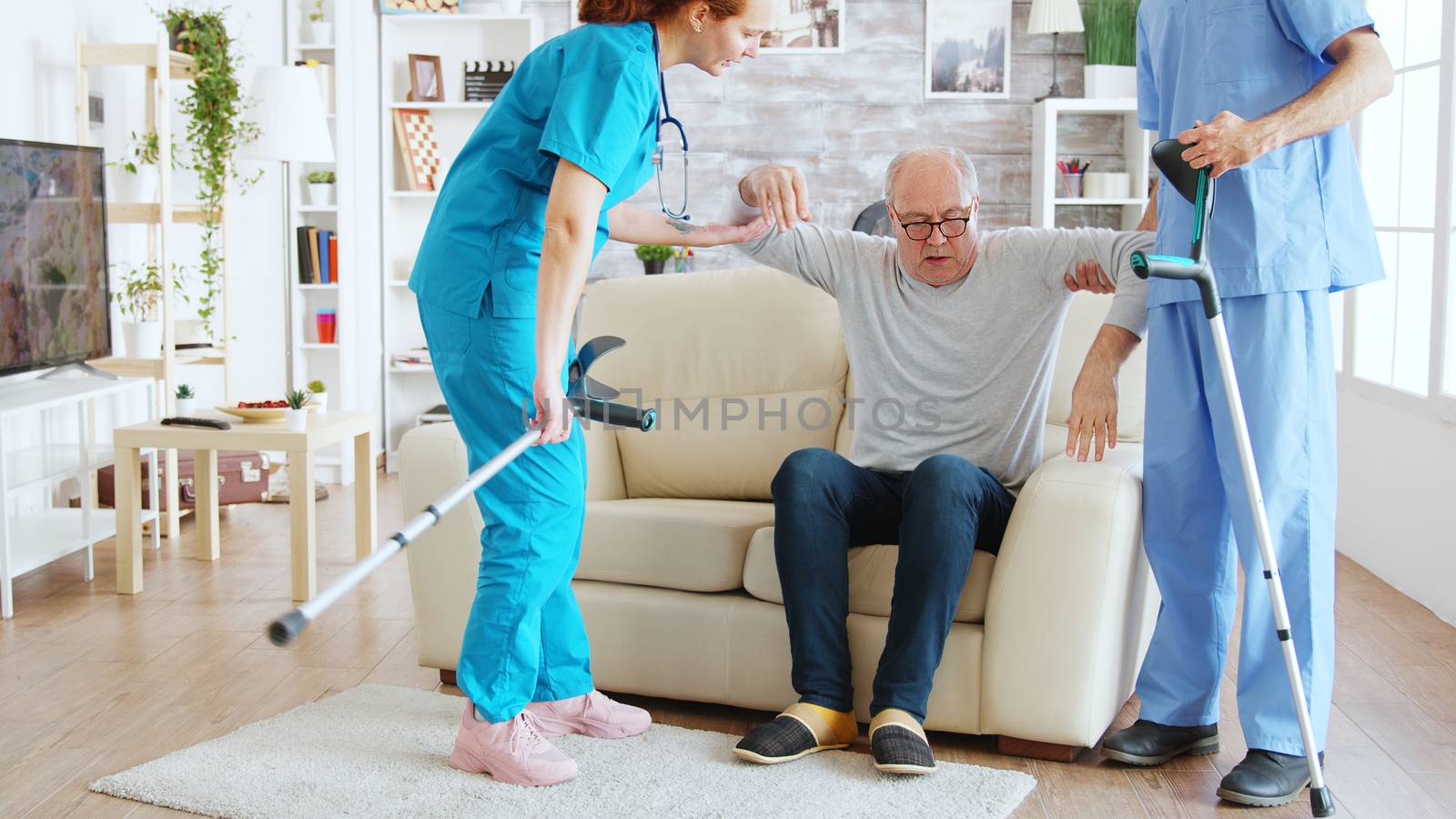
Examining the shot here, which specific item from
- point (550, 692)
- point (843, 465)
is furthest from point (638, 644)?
point (843, 465)

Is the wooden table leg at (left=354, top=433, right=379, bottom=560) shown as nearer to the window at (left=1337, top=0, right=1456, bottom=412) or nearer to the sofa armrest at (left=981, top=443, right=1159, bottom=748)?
the sofa armrest at (left=981, top=443, right=1159, bottom=748)

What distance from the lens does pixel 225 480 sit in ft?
13.8

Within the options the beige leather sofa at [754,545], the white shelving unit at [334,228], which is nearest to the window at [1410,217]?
the beige leather sofa at [754,545]

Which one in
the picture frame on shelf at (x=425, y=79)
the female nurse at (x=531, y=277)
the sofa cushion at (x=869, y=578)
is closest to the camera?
the female nurse at (x=531, y=277)

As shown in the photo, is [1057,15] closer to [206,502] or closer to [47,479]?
[206,502]

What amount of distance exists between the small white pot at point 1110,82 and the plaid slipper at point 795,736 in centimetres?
383

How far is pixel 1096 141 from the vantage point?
18.3ft

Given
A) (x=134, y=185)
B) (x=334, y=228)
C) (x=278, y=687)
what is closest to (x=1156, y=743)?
(x=278, y=687)

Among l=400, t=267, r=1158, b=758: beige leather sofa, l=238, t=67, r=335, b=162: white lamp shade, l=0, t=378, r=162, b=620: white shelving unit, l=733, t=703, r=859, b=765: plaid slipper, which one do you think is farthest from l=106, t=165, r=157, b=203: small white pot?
l=733, t=703, r=859, b=765: plaid slipper

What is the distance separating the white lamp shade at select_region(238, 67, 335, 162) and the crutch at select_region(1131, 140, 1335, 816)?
3.47 meters

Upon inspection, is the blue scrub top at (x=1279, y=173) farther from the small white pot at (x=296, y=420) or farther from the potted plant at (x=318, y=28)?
the potted plant at (x=318, y=28)

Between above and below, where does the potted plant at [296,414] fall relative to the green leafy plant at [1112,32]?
below

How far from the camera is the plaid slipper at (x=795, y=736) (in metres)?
2.14

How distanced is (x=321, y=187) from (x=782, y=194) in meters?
3.53
